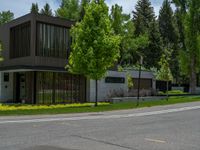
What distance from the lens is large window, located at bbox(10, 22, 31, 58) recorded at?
3358cm

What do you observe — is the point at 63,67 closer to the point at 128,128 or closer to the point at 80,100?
the point at 80,100

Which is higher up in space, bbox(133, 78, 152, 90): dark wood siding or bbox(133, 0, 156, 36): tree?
bbox(133, 0, 156, 36): tree

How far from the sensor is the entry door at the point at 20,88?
34456 mm

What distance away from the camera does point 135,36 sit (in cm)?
7475

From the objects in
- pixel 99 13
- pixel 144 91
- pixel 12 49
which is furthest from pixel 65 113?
pixel 144 91

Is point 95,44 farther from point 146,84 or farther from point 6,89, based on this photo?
point 146,84

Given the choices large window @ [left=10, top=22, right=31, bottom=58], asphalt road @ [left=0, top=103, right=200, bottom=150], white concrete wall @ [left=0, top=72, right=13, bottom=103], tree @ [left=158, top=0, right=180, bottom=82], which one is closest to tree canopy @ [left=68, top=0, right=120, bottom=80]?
large window @ [left=10, top=22, right=31, bottom=58]

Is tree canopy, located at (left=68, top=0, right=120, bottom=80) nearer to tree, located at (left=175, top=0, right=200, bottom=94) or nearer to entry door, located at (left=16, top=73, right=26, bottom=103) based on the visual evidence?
entry door, located at (left=16, top=73, right=26, bottom=103)

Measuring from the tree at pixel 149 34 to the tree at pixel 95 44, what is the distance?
145 ft

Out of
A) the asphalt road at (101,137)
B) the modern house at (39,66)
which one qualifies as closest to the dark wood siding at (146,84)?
the modern house at (39,66)

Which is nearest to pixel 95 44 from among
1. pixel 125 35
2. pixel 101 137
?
pixel 101 137

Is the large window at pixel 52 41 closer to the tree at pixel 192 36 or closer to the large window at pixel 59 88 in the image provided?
the large window at pixel 59 88

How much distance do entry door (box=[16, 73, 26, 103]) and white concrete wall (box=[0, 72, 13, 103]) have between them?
740mm

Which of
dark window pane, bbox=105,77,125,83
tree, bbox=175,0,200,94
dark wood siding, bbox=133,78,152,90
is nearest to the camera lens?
dark window pane, bbox=105,77,125,83
